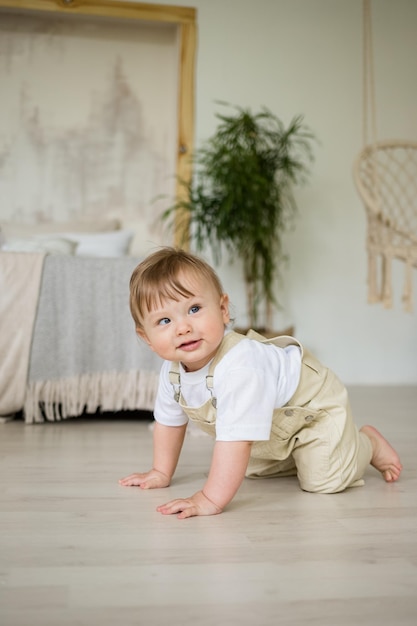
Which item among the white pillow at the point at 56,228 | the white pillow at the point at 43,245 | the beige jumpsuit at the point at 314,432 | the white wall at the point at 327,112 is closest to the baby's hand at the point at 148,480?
the beige jumpsuit at the point at 314,432

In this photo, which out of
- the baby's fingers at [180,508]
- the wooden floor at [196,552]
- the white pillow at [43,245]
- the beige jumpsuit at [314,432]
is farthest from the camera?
the white pillow at [43,245]

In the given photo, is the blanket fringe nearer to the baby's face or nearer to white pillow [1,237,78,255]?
white pillow [1,237,78,255]

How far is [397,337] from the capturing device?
4.21m

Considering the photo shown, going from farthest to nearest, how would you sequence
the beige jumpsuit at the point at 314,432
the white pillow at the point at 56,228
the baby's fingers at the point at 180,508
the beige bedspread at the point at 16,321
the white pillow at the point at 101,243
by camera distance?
the white pillow at the point at 56,228
the white pillow at the point at 101,243
the beige bedspread at the point at 16,321
the beige jumpsuit at the point at 314,432
the baby's fingers at the point at 180,508

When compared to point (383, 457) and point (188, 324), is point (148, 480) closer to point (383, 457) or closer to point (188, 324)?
point (188, 324)

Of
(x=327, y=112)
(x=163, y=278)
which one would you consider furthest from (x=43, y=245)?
(x=327, y=112)

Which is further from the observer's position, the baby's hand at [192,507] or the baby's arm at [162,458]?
the baby's arm at [162,458]

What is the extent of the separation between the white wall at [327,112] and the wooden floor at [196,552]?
2552mm

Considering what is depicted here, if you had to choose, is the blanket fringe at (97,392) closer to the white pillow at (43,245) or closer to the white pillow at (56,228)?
the white pillow at (43,245)

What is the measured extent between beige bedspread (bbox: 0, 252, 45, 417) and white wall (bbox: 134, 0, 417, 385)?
1.83 m

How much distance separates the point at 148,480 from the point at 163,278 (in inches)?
18.7

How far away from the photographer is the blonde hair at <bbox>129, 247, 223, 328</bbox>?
1274 millimetres

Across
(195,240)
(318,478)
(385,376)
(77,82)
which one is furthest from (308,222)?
(318,478)

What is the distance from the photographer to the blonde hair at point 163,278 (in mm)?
1274
